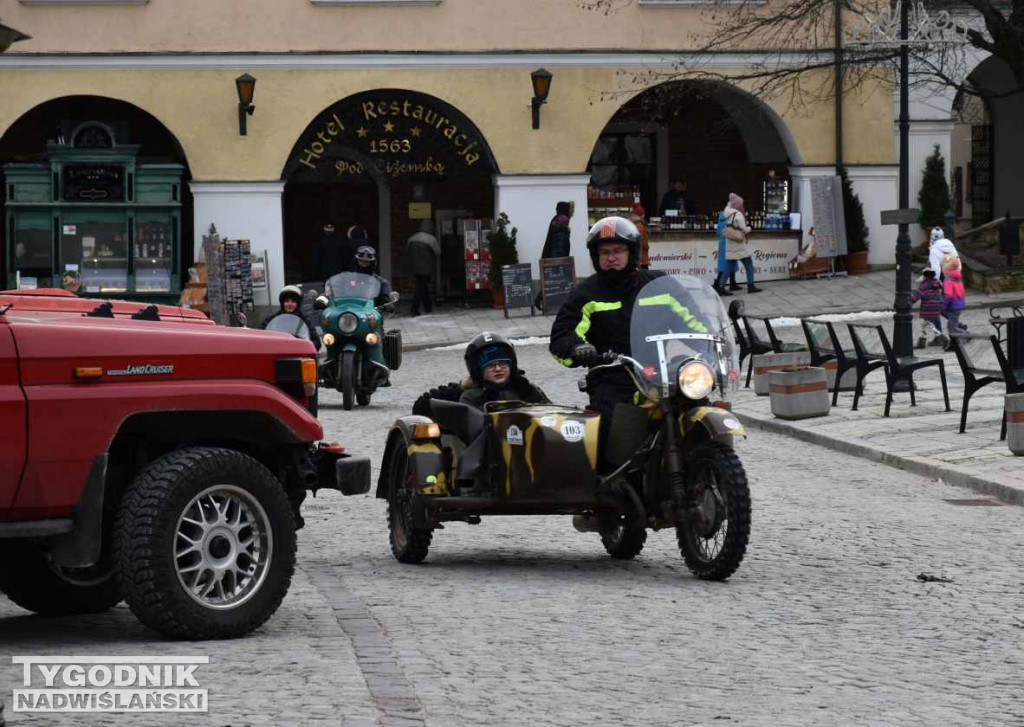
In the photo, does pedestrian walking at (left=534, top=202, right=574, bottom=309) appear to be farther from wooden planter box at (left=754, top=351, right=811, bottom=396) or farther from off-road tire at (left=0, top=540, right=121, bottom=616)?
off-road tire at (left=0, top=540, right=121, bottom=616)

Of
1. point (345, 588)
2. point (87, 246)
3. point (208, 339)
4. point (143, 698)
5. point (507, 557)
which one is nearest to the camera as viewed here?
point (143, 698)

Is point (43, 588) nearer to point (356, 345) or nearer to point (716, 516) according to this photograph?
point (716, 516)

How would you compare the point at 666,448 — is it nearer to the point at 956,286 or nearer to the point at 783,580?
the point at 783,580

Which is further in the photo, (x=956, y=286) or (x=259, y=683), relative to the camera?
(x=956, y=286)

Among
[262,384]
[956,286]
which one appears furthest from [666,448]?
[956,286]

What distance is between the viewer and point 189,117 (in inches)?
1302

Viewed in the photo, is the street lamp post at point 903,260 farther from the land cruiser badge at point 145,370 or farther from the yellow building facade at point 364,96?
the land cruiser badge at point 145,370

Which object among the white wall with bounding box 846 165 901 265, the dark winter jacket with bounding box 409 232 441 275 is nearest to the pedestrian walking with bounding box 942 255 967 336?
the white wall with bounding box 846 165 901 265

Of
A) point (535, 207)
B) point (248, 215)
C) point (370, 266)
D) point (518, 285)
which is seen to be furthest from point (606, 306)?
point (535, 207)

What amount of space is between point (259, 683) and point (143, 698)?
1.51 ft

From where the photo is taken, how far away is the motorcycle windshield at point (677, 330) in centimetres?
1005

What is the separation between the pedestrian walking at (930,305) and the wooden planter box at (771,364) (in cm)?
462

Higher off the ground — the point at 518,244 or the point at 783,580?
the point at 518,244

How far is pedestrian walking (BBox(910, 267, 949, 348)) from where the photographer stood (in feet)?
84.7
